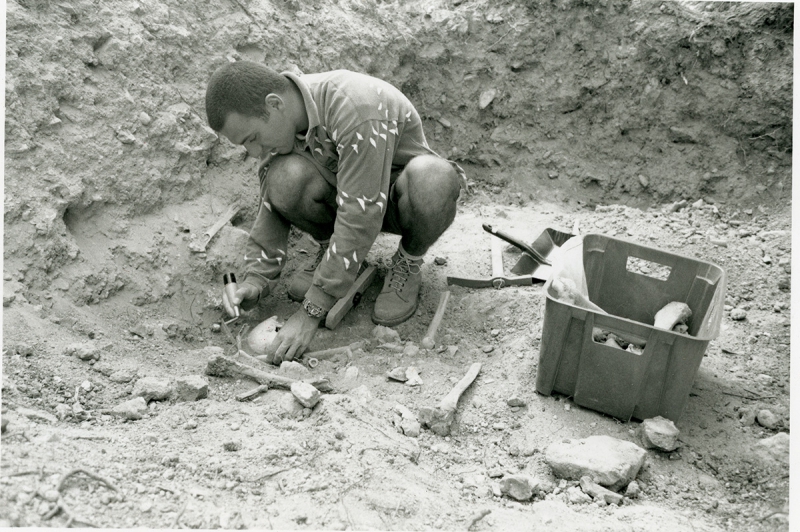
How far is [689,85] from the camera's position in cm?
441

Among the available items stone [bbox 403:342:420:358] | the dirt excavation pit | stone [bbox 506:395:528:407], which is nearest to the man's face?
the dirt excavation pit

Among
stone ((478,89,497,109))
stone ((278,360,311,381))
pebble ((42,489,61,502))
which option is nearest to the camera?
pebble ((42,489,61,502))

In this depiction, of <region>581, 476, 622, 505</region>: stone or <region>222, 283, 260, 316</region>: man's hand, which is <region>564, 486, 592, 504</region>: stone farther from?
<region>222, 283, 260, 316</region>: man's hand

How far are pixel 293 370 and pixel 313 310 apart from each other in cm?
32

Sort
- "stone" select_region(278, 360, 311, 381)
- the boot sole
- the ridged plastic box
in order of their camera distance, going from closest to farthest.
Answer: the ridged plastic box → "stone" select_region(278, 360, 311, 381) → the boot sole

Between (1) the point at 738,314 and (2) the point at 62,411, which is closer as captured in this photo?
(2) the point at 62,411

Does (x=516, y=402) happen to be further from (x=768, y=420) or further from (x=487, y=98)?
(x=487, y=98)

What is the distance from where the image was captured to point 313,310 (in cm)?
304

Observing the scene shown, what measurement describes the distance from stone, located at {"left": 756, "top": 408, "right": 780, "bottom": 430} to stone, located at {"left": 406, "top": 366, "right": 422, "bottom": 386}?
127cm

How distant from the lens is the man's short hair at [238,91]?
8.81ft

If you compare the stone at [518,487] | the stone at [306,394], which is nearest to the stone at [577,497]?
the stone at [518,487]

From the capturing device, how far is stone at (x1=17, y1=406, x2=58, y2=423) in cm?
213

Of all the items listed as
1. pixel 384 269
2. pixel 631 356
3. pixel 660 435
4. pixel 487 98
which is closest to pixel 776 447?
pixel 660 435

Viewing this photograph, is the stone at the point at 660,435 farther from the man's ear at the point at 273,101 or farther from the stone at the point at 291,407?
the man's ear at the point at 273,101
